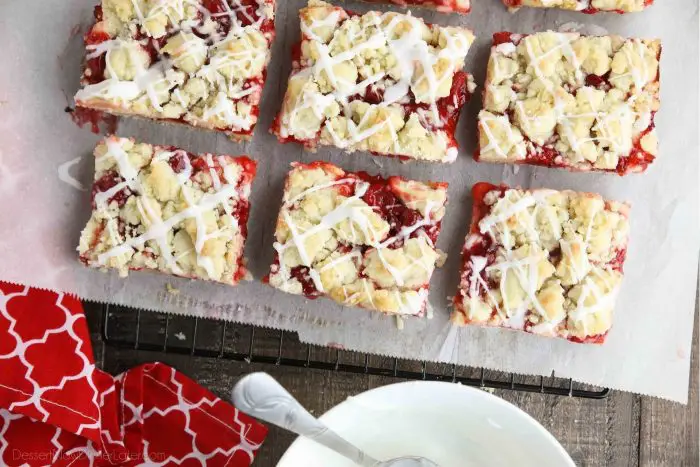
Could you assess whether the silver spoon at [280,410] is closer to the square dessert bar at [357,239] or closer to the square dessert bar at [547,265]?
the square dessert bar at [357,239]

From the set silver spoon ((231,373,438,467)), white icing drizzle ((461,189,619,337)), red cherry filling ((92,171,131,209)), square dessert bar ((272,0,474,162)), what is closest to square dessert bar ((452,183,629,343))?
white icing drizzle ((461,189,619,337))

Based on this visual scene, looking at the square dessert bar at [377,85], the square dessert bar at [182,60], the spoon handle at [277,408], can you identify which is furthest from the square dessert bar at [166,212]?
the spoon handle at [277,408]

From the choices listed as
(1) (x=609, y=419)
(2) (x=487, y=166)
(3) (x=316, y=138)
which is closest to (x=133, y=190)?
(3) (x=316, y=138)

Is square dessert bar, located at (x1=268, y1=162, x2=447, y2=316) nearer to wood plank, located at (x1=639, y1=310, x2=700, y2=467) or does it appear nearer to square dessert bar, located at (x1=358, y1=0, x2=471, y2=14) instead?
square dessert bar, located at (x1=358, y1=0, x2=471, y2=14)

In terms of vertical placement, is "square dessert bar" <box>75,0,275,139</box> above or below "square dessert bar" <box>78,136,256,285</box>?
above

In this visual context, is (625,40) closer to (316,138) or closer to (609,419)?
(316,138)
